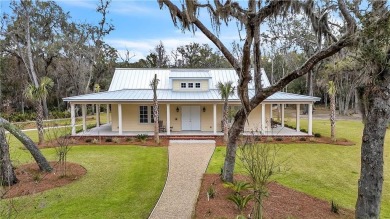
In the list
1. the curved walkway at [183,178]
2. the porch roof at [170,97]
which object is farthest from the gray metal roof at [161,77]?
the curved walkway at [183,178]

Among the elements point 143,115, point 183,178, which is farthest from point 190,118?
point 183,178

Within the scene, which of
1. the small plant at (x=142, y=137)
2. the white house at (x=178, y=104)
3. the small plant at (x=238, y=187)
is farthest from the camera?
the white house at (x=178, y=104)

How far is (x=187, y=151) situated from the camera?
15.5 metres

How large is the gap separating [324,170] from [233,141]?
5.39m

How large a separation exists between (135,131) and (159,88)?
14.4 feet

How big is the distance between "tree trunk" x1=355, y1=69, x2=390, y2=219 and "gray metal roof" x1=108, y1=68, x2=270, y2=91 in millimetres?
17340

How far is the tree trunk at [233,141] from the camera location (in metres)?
8.67

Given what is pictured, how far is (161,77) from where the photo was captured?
25453 mm

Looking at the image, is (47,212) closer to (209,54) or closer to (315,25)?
(315,25)

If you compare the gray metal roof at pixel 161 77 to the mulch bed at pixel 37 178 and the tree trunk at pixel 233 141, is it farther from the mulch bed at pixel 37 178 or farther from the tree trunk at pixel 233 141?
the tree trunk at pixel 233 141

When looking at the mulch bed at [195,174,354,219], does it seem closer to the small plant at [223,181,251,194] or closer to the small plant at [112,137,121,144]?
the small plant at [223,181,251,194]

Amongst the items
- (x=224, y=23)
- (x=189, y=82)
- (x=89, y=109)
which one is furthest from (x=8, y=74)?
(x=224, y=23)

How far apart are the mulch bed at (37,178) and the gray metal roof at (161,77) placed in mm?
13101

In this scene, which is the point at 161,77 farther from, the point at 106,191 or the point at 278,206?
the point at 278,206
